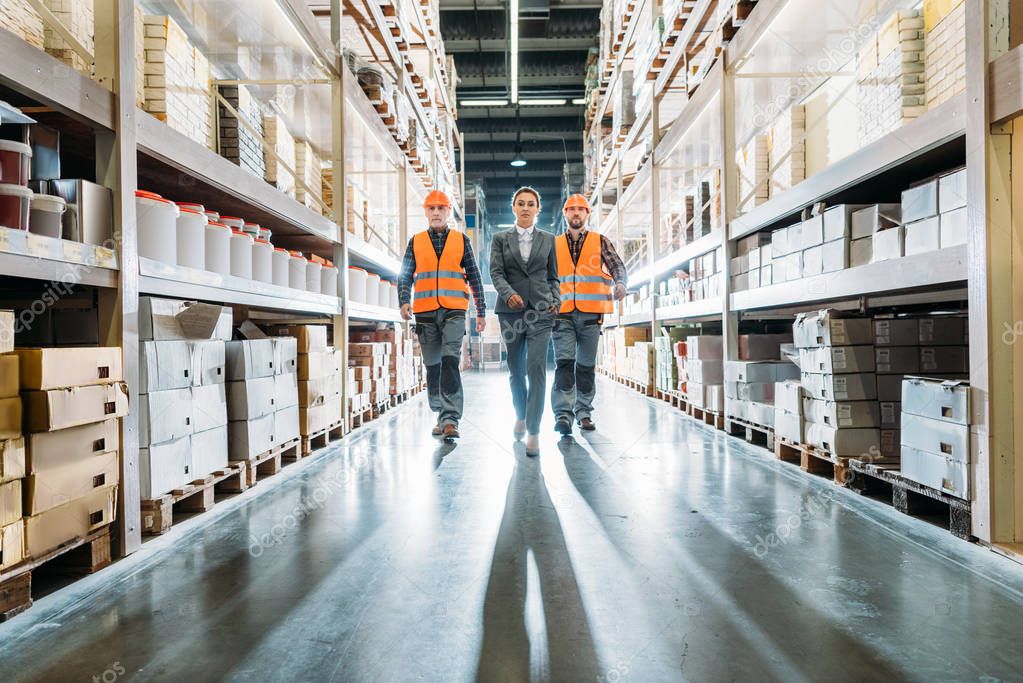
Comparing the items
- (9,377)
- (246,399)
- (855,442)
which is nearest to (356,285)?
(246,399)

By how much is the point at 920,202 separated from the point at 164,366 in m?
3.78

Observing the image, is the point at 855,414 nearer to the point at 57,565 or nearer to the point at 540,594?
the point at 540,594

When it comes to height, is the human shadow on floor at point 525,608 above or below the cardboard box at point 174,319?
below

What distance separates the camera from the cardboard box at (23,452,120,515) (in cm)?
198

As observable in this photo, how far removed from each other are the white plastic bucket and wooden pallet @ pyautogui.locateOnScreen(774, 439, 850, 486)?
378cm

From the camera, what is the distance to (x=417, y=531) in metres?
2.77

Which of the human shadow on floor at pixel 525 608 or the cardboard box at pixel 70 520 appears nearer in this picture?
the human shadow on floor at pixel 525 608

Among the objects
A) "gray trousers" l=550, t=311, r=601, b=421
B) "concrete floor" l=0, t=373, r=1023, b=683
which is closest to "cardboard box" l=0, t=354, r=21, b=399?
"concrete floor" l=0, t=373, r=1023, b=683

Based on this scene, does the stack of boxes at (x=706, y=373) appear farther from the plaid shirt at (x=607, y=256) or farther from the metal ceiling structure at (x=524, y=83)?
the metal ceiling structure at (x=524, y=83)

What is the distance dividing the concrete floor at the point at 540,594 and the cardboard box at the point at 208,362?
69 centimetres

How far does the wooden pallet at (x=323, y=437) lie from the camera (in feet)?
15.4

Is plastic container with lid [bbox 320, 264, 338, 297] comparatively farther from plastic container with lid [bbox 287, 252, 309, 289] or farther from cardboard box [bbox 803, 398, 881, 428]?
cardboard box [bbox 803, 398, 881, 428]

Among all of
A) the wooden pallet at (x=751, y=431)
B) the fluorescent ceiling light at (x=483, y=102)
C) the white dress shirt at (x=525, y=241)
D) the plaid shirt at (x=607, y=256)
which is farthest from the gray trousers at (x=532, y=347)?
the fluorescent ceiling light at (x=483, y=102)

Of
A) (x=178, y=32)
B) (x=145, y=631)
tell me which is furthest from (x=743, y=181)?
(x=145, y=631)
